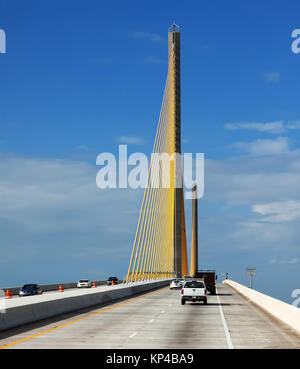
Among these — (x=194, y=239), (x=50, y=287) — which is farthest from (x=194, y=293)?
(x=194, y=239)

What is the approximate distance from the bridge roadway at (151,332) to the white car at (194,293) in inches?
321

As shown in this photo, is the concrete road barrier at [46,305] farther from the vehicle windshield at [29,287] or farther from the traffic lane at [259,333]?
the vehicle windshield at [29,287]

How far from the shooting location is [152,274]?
78.9 metres

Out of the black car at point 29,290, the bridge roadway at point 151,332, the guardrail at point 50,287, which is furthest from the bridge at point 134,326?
the guardrail at point 50,287

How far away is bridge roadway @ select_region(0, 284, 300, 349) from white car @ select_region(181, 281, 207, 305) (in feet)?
26.7

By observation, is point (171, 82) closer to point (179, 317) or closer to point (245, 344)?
point (179, 317)

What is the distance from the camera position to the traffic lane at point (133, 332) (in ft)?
59.8

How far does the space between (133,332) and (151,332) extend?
58 centimetres

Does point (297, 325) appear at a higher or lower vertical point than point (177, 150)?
lower

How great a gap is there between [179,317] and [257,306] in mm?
12148

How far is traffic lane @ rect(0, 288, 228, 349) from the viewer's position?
59.8 feet

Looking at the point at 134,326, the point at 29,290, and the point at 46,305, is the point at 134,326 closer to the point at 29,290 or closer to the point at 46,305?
the point at 46,305

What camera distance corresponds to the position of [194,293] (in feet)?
131
